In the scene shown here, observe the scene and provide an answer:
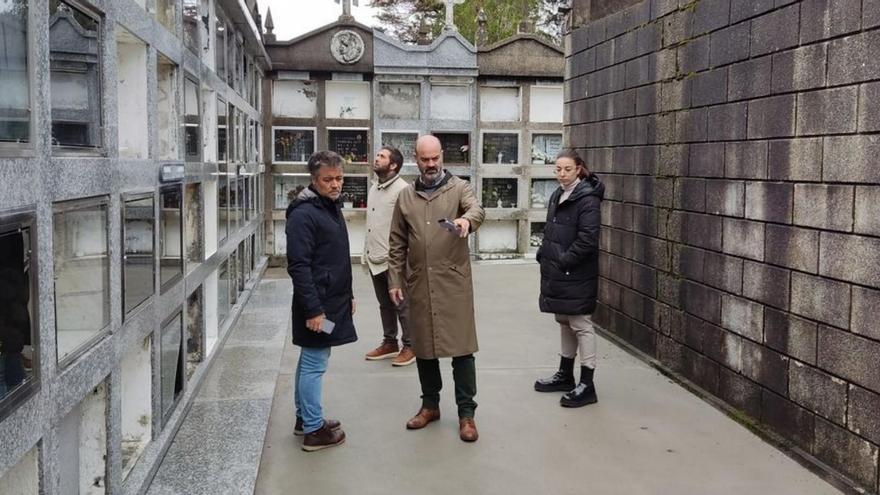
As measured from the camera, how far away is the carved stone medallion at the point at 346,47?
989 cm

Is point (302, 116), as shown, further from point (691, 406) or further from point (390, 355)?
point (691, 406)

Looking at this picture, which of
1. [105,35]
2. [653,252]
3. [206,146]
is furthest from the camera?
[653,252]

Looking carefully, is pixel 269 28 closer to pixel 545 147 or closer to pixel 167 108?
pixel 545 147

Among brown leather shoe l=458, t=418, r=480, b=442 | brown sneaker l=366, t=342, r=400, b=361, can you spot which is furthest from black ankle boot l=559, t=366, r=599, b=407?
brown sneaker l=366, t=342, r=400, b=361

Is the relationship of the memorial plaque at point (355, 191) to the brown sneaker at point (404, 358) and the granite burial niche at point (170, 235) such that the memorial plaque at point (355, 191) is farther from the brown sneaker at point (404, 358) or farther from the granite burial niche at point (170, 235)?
the granite burial niche at point (170, 235)

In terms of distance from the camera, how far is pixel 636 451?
11.9ft

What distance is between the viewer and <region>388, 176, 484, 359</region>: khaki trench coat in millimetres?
3748

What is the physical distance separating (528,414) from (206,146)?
256cm

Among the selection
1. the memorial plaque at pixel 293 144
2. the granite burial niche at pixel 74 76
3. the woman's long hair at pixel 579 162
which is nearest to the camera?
the granite burial niche at pixel 74 76

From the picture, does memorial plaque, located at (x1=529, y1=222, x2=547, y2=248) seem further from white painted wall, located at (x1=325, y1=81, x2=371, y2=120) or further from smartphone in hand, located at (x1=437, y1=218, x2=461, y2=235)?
smartphone in hand, located at (x1=437, y1=218, x2=461, y2=235)

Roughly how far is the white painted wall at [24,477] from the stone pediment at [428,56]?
27.9ft

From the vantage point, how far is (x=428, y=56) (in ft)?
33.0

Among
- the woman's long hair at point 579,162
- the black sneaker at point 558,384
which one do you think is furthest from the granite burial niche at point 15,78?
the black sneaker at point 558,384

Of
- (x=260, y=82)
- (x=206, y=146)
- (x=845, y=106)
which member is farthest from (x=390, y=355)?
(x=260, y=82)
